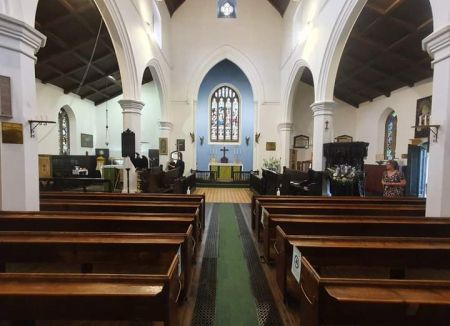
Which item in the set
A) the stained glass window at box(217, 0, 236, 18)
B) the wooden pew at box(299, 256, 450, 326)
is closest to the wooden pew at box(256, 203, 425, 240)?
the wooden pew at box(299, 256, 450, 326)

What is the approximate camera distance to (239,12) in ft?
37.9

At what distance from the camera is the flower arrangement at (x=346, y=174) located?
5.66 metres

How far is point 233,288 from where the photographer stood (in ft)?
8.00

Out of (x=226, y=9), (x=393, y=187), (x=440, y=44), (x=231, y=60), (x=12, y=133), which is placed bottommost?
(x=393, y=187)

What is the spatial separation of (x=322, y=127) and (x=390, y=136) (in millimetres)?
6031

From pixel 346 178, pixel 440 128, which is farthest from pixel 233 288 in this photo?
pixel 346 178

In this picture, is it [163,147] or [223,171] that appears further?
[223,171]

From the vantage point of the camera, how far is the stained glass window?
458 inches

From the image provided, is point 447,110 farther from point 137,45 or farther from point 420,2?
point 137,45

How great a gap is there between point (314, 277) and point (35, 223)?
234cm

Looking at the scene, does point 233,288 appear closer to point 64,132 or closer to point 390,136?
point 390,136

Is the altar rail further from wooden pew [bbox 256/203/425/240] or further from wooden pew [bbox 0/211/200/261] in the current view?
wooden pew [bbox 0/211/200/261]

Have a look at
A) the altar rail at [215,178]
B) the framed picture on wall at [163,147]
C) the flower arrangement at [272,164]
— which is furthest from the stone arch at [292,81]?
the framed picture on wall at [163,147]

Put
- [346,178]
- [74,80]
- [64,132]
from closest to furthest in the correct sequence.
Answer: [346,178]
[74,80]
[64,132]
